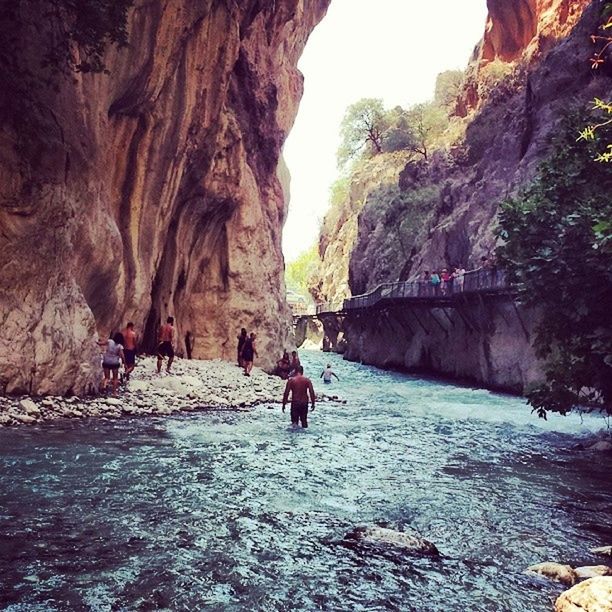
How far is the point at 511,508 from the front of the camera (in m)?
7.79

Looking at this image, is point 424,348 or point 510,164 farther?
point 424,348

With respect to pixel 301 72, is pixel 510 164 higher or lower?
lower

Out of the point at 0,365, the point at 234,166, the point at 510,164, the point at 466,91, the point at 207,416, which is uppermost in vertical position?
the point at 466,91

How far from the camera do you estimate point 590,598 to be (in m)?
4.19

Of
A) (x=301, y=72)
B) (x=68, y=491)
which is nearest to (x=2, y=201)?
(x=68, y=491)

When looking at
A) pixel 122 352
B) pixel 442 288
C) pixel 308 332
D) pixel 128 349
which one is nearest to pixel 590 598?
pixel 122 352

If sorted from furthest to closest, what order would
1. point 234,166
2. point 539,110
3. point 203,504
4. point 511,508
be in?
point 539,110
point 234,166
point 511,508
point 203,504

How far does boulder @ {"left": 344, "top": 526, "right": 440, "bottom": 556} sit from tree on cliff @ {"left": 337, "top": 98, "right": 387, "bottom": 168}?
2616 inches

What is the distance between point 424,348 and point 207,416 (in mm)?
27188

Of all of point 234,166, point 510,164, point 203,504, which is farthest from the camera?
point 510,164

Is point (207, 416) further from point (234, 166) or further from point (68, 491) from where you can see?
point (234, 166)

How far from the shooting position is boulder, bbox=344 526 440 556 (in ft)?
19.8

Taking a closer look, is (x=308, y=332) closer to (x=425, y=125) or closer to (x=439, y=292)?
(x=425, y=125)

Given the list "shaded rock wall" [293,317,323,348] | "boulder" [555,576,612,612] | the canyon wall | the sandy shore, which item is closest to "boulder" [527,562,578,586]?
"boulder" [555,576,612,612]
